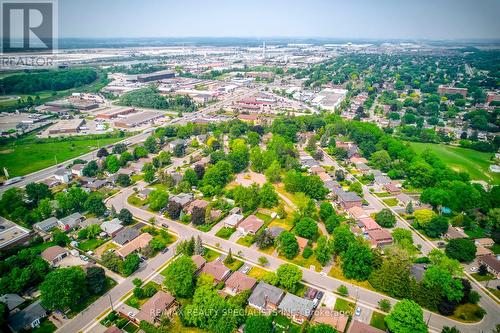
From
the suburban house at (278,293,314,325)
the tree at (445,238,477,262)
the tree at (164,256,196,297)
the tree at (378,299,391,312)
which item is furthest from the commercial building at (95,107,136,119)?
the tree at (445,238,477,262)

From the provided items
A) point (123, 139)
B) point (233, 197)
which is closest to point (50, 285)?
point (233, 197)

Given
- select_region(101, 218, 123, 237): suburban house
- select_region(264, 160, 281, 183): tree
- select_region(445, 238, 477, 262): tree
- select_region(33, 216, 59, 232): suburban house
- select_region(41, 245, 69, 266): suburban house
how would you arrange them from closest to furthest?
select_region(41, 245, 69, 266): suburban house, select_region(445, 238, 477, 262): tree, select_region(101, 218, 123, 237): suburban house, select_region(33, 216, 59, 232): suburban house, select_region(264, 160, 281, 183): tree

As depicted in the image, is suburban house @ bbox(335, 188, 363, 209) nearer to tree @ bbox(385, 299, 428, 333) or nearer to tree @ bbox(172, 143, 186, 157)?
tree @ bbox(385, 299, 428, 333)

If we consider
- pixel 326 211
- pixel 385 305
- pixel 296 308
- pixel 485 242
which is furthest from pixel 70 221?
pixel 485 242

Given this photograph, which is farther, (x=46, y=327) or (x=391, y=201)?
(x=391, y=201)

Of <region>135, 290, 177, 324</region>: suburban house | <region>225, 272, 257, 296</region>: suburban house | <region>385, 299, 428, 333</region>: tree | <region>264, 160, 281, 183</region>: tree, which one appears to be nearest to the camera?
<region>385, 299, 428, 333</region>: tree

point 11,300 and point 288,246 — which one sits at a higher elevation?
point 288,246

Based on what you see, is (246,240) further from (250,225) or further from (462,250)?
(462,250)

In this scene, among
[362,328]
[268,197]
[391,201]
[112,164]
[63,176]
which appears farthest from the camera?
[112,164]
